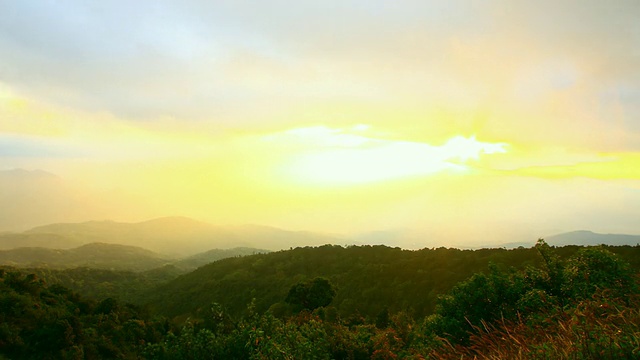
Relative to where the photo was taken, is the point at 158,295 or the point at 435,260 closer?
the point at 435,260

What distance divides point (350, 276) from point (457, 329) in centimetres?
8207

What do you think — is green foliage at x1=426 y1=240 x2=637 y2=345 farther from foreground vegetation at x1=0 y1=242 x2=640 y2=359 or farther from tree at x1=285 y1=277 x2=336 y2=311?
tree at x1=285 y1=277 x2=336 y2=311

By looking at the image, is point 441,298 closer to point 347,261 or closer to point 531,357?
point 531,357

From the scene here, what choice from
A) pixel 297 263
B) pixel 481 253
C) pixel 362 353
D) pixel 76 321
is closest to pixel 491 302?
pixel 362 353

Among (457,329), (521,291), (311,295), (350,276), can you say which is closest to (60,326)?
(311,295)

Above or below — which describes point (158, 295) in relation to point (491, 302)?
below

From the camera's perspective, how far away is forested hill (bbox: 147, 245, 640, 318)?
2699 inches

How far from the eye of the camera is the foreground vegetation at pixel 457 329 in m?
7.24

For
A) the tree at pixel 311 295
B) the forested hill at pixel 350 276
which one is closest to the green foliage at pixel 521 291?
the forested hill at pixel 350 276

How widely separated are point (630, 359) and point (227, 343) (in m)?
16.1

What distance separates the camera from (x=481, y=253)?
7794 cm

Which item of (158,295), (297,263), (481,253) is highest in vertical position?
(481,253)

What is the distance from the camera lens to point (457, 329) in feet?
46.6

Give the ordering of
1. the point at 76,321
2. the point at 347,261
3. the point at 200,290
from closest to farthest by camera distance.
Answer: the point at 76,321, the point at 347,261, the point at 200,290
